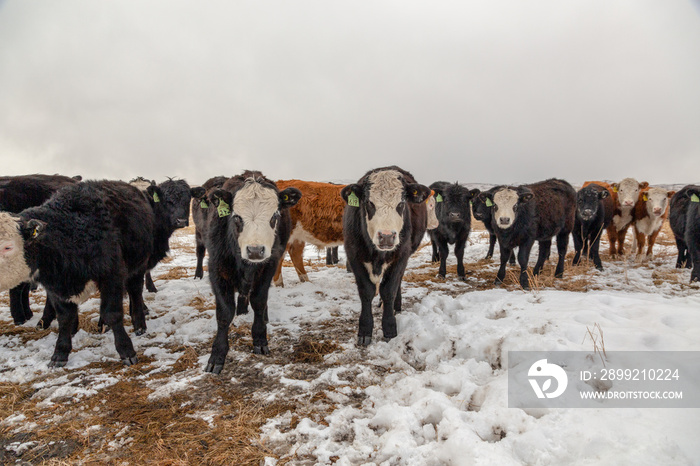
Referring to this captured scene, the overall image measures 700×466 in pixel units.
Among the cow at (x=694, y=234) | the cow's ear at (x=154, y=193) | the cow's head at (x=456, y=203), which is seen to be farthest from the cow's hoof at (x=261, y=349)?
the cow at (x=694, y=234)

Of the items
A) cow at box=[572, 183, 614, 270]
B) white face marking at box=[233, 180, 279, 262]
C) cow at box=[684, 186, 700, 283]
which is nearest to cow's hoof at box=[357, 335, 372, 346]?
white face marking at box=[233, 180, 279, 262]

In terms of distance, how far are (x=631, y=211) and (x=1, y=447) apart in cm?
1458

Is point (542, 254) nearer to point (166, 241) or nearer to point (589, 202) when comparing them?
point (589, 202)

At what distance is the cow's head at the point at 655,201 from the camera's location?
9.82 metres

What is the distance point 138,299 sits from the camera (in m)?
5.10

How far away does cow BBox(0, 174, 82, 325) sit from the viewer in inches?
214

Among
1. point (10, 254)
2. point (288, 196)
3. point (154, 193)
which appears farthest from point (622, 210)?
point (10, 254)

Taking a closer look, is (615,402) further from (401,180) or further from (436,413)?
(401,180)

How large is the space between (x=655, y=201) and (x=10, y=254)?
47.9 ft

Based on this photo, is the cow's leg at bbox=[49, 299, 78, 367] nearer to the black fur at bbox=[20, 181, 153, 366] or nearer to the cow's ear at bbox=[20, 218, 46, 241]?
the black fur at bbox=[20, 181, 153, 366]

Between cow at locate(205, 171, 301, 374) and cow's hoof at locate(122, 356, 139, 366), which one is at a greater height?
cow at locate(205, 171, 301, 374)

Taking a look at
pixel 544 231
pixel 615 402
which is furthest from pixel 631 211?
pixel 615 402

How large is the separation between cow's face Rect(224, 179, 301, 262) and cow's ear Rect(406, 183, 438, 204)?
5.73ft

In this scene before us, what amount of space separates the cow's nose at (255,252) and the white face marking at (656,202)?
38.7ft
